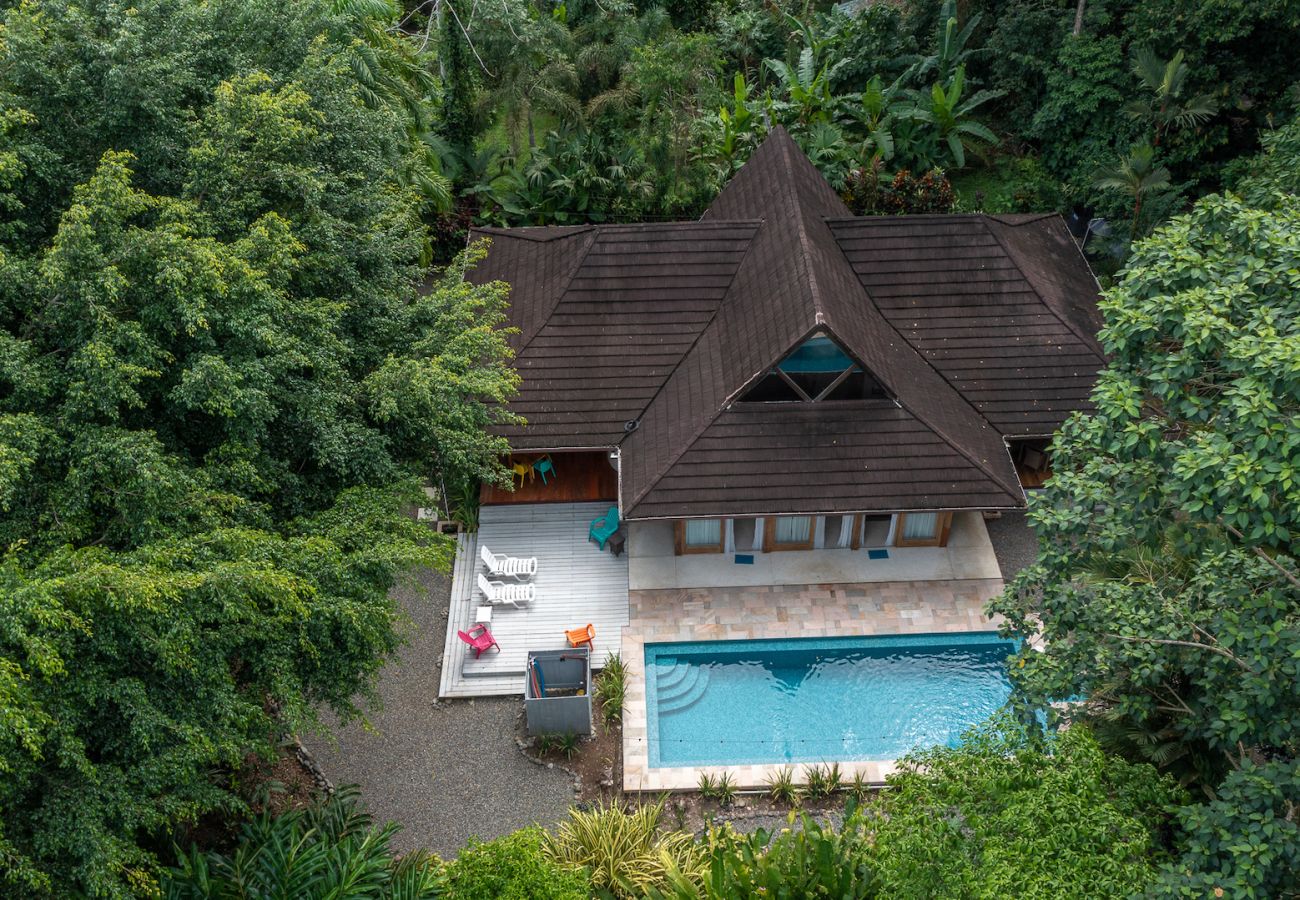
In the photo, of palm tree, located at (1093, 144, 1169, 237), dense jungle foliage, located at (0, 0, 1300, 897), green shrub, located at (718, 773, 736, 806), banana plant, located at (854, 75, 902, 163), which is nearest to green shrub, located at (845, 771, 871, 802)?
green shrub, located at (718, 773, 736, 806)

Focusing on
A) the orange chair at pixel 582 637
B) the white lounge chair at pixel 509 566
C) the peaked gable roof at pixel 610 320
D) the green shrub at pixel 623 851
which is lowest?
the green shrub at pixel 623 851

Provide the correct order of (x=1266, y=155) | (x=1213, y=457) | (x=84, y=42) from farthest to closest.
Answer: (x=1266, y=155), (x=84, y=42), (x=1213, y=457)

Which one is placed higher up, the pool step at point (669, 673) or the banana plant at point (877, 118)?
the banana plant at point (877, 118)

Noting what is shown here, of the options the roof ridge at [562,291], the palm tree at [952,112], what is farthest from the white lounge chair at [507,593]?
the palm tree at [952,112]

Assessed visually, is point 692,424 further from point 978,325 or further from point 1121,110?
point 1121,110

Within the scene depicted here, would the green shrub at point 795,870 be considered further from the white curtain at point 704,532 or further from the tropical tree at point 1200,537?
the white curtain at point 704,532

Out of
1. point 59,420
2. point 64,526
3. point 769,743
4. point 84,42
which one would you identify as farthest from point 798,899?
point 84,42

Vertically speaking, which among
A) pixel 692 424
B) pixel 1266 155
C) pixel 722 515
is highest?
pixel 1266 155
